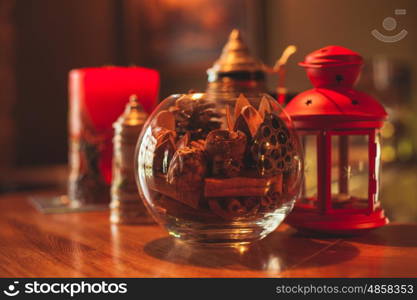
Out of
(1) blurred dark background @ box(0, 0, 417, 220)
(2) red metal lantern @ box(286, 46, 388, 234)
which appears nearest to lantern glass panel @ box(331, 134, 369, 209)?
(2) red metal lantern @ box(286, 46, 388, 234)

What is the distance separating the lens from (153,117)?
0.63 meters

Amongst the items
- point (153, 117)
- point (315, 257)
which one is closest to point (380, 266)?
point (315, 257)

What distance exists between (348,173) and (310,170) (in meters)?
0.05

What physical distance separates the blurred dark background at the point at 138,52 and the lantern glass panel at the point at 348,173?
1843mm

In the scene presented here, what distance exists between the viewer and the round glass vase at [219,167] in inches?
21.9

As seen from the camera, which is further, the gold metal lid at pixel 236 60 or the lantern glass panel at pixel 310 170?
the gold metal lid at pixel 236 60

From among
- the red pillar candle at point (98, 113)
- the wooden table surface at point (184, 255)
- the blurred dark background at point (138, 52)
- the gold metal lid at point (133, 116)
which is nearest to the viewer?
the wooden table surface at point (184, 255)

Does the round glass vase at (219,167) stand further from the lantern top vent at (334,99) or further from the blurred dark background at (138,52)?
the blurred dark background at (138,52)

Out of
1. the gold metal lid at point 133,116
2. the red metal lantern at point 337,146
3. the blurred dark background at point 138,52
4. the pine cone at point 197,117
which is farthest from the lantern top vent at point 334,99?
the blurred dark background at point 138,52

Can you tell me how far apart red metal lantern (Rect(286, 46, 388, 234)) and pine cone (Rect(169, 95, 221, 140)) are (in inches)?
4.7

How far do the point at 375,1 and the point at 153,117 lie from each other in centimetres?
207

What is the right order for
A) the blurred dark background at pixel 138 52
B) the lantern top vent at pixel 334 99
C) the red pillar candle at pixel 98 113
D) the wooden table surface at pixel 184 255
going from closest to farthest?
1. the wooden table surface at pixel 184 255
2. the lantern top vent at pixel 334 99
3. the red pillar candle at pixel 98 113
4. the blurred dark background at pixel 138 52

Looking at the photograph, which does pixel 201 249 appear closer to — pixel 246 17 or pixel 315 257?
pixel 315 257

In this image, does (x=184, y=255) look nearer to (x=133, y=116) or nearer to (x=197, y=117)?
(x=197, y=117)
